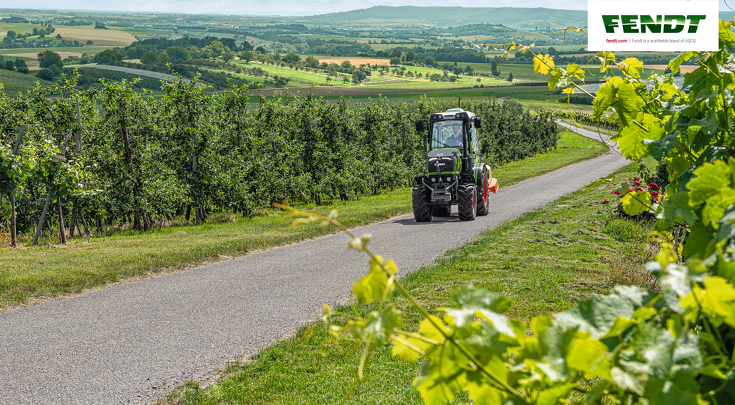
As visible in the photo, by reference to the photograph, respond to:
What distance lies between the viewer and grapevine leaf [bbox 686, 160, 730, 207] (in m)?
0.95

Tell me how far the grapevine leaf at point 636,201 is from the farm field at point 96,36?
139m

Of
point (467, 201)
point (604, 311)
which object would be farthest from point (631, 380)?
point (467, 201)

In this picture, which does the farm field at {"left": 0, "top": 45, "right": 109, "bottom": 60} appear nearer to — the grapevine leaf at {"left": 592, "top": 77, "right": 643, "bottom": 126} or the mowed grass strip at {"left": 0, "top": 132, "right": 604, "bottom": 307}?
the mowed grass strip at {"left": 0, "top": 132, "right": 604, "bottom": 307}

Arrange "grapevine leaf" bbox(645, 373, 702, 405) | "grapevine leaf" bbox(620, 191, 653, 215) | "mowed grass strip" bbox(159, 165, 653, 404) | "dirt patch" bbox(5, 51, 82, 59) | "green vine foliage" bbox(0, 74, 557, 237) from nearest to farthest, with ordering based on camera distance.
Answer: "grapevine leaf" bbox(645, 373, 702, 405)
"grapevine leaf" bbox(620, 191, 653, 215)
"mowed grass strip" bbox(159, 165, 653, 404)
"green vine foliage" bbox(0, 74, 557, 237)
"dirt patch" bbox(5, 51, 82, 59)

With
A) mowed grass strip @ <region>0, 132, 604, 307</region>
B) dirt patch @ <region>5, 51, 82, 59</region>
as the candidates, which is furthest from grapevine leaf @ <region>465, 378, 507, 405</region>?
dirt patch @ <region>5, 51, 82, 59</region>

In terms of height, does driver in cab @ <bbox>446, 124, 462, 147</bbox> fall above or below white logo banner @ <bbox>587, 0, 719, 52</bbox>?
below

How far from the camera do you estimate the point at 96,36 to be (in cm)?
13325

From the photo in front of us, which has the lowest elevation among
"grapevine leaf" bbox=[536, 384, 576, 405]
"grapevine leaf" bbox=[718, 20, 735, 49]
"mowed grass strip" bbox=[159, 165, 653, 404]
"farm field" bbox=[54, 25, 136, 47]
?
"mowed grass strip" bbox=[159, 165, 653, 404]

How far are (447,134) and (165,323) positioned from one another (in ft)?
36.4

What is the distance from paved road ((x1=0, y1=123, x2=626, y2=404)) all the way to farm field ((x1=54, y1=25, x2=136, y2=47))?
131666 millimetres

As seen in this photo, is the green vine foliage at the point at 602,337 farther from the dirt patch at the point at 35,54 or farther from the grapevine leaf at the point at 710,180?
the dirt patch at the point at 35,54

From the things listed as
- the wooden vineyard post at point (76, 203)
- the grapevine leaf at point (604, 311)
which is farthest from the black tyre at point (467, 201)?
the grapevine leaf at point (604, 311)

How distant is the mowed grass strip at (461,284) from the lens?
463cm

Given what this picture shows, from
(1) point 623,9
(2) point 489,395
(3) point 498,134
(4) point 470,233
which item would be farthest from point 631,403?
(3) point 498,134
